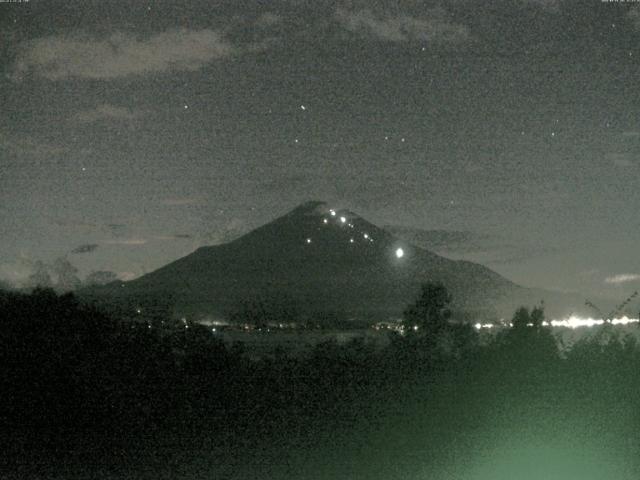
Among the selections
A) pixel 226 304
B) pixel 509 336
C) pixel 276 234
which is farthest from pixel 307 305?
pixel 509 336

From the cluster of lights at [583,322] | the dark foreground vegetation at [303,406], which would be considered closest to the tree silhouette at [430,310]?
the cluster of lights at [583,322]

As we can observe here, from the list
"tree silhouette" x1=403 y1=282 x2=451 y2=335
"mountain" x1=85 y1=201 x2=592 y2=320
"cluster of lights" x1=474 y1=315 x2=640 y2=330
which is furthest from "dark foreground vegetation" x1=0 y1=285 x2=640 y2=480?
"mountain" x1=85 y1=201 x2=592 y2=320

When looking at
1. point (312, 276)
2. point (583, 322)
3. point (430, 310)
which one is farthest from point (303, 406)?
point (312, 276)

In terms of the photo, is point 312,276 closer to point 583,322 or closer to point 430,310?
point 430,310

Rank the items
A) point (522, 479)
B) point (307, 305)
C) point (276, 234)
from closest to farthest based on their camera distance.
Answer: point (522, 479)
point (307, 305)
point (276, 234)

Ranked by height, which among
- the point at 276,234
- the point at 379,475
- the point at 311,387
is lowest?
the point at 379,475

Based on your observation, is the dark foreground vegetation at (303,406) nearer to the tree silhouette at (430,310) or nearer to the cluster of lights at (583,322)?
the cluster of lights at (583,322)

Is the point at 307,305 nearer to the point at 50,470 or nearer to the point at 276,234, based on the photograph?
the point at 276,234
